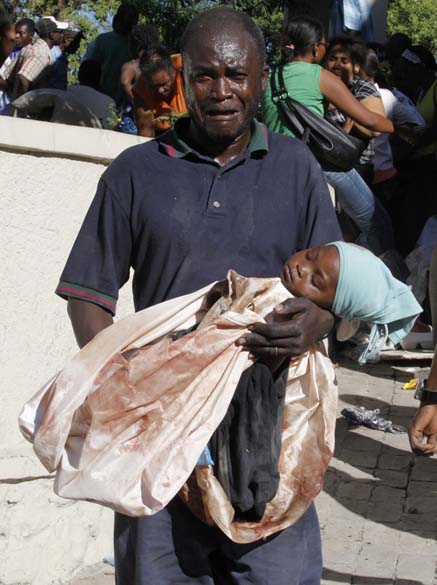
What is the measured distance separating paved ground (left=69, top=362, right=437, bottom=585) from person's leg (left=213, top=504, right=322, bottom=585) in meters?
2.14

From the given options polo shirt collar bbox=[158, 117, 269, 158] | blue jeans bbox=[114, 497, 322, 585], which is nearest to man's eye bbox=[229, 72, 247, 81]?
polo shirt collar bbox=[158, 117, 269, 158]

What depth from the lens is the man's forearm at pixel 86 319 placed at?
3.06 meters

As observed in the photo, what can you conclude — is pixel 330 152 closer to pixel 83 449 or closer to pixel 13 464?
pixel 13 464

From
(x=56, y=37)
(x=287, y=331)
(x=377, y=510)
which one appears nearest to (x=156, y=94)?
(x=56, y=37)

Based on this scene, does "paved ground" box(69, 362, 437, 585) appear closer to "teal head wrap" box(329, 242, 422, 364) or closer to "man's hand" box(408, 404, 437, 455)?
"man's hand" box(408, 404, 437, 455)

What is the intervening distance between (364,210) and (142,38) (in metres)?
2.40

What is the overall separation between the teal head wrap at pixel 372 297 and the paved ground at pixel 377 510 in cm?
246

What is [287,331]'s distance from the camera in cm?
281

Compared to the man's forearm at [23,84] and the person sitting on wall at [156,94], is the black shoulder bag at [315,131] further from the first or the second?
the man's forearm at [23,84]

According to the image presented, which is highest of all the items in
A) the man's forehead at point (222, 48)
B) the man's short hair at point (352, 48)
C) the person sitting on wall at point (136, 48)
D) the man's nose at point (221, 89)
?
the man's forehead at point (222, 48)

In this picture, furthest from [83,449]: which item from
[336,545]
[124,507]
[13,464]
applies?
[336,545]

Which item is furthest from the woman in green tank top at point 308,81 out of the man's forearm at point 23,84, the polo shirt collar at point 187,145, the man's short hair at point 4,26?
the polo shirt collar at point 187,145

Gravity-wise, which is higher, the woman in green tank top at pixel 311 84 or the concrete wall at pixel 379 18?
the woman in green tank top at pixel 311 84

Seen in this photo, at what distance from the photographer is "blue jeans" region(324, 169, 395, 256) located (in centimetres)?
772
